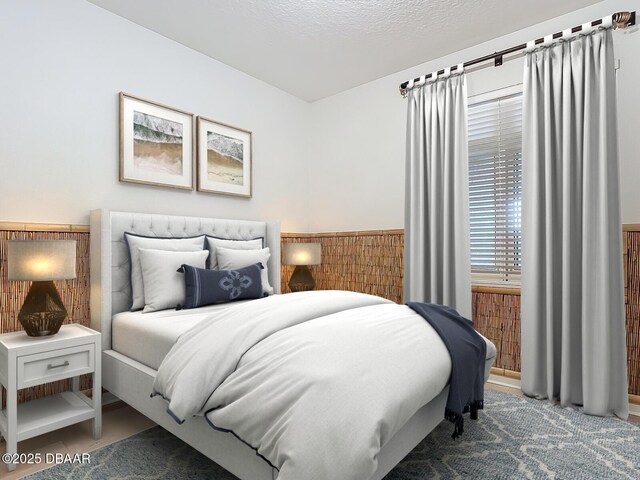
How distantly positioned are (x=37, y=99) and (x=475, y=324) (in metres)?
3.42

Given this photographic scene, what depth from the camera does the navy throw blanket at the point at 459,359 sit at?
1.66 m

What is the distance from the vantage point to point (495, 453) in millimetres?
1865

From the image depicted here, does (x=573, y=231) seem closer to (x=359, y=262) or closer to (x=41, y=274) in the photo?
(x=359, y=262)

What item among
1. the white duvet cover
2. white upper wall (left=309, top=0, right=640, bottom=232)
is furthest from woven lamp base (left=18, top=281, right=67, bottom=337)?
white upper wall (left=309, top=0, right=640, bottom=232)

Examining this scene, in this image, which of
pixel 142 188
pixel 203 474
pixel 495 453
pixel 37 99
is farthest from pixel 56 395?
pixel 495 453

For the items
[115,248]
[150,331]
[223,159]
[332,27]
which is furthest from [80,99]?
[332,27]

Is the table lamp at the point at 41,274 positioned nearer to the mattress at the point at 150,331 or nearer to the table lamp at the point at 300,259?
the mattress at the point at 150,331

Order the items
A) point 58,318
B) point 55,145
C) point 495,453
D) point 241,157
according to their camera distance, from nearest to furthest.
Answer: point 495,453
point 58,318
point 55,145
point 241,157

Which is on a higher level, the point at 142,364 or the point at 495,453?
the point at 142,364

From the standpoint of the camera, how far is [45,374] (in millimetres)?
1932

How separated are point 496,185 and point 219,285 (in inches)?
89.8

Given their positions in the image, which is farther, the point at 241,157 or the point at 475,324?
the point at 241,157

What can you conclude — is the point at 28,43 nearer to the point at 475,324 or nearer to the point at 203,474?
the point at 203,474

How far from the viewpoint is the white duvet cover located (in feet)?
3.70
